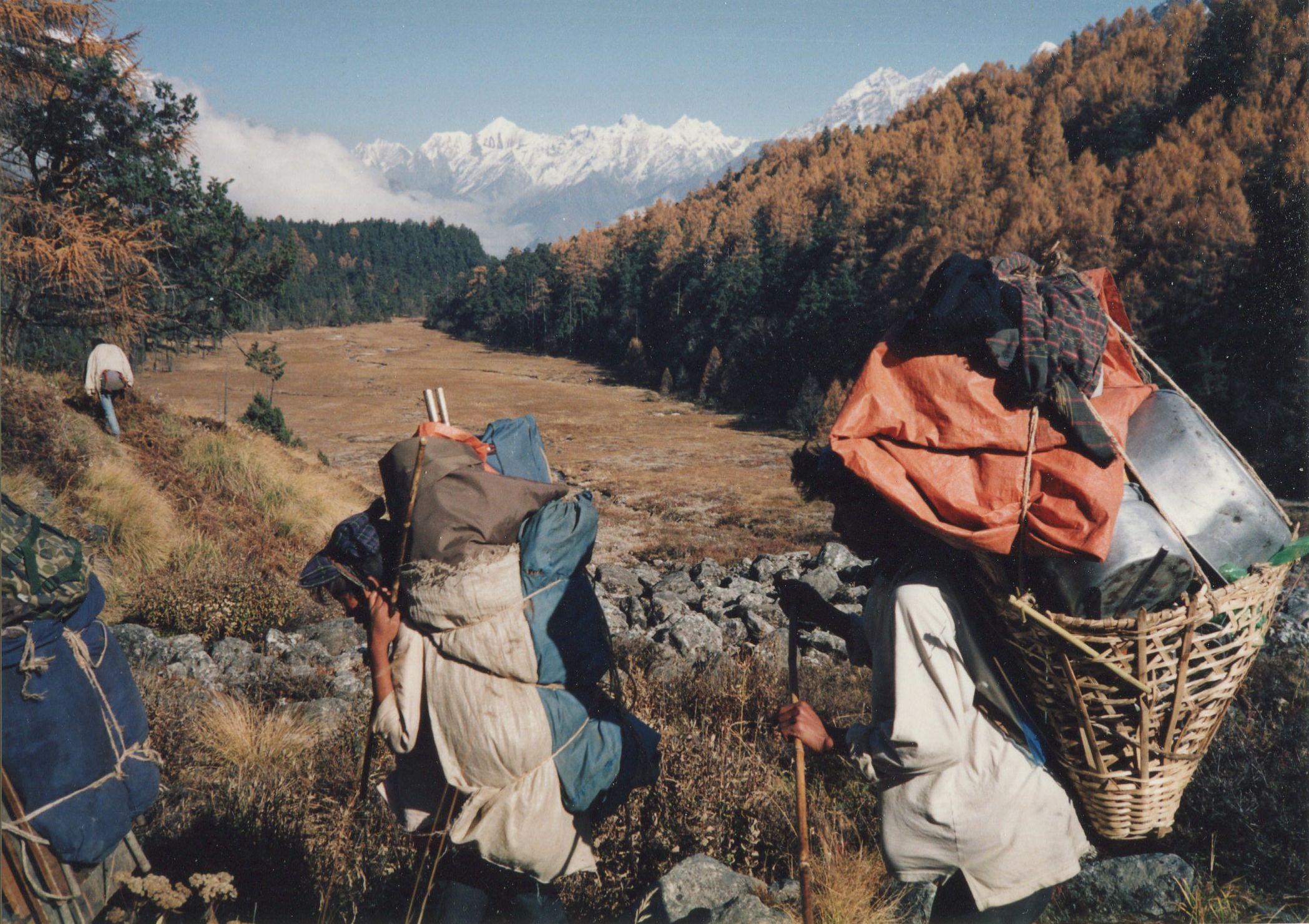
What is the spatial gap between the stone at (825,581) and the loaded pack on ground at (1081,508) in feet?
24.9

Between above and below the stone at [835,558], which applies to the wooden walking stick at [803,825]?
above

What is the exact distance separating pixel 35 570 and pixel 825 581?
842 cm

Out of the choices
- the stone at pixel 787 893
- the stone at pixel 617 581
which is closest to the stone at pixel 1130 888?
the stone at pixel 787 893

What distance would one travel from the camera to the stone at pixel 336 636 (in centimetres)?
690

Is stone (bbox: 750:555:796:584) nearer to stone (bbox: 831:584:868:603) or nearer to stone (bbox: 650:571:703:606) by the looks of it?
stone (bbox: 650:571:703:606)

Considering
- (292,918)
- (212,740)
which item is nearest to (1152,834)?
(292,918)

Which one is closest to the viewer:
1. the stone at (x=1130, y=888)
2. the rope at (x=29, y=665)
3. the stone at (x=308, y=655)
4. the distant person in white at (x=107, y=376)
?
the rope at (x=29, y=665)

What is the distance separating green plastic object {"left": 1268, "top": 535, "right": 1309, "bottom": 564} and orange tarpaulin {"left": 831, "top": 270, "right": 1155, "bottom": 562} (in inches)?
14.4

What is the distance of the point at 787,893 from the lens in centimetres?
256

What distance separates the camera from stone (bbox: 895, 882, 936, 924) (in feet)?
7.89

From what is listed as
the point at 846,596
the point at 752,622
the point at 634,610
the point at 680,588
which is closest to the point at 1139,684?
the point at 752,622

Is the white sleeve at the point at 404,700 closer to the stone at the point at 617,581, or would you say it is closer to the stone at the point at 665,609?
the stone at the point at 665,609

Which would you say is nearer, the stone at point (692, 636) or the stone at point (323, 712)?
the stone at point (323, 712)

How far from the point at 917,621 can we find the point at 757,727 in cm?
242
